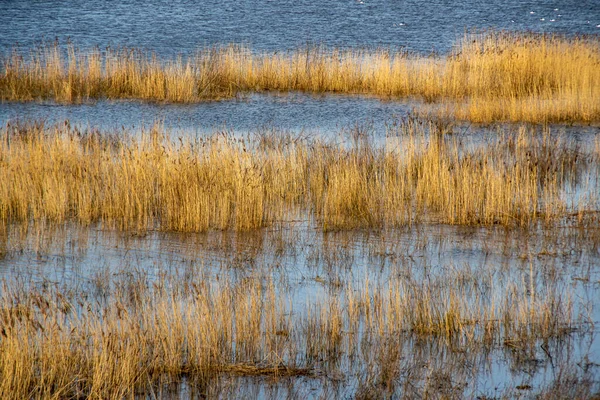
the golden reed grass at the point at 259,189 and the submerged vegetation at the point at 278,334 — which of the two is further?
the golden reed grass at the point at 259,189

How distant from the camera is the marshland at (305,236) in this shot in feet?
14.7

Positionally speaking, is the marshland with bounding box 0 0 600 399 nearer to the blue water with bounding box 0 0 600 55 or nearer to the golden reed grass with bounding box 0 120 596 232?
the golden reed grass with bounding box 0 120 596 232

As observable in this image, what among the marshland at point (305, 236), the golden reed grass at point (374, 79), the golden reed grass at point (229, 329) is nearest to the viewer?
the golden reed grass at point (229, 329)

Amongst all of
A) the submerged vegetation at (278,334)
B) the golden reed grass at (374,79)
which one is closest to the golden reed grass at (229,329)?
the submerged vegetation at (278,334)

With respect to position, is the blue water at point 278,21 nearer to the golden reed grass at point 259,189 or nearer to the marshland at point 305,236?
the marshland at point 305,236

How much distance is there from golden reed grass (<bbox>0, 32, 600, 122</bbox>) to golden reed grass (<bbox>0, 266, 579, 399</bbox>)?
26.5ft

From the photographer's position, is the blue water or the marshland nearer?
the marshland

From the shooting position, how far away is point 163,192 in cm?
808

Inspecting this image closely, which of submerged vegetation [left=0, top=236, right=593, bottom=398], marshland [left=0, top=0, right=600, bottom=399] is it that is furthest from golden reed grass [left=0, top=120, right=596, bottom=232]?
submerged vegetation [left=0, top=236, right=593, bottom=398]

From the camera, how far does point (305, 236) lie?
736 centimetres

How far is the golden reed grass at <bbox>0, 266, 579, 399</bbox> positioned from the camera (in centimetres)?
427

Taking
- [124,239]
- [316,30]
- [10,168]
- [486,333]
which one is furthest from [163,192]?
[316,30]

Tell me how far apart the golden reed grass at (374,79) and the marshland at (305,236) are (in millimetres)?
69

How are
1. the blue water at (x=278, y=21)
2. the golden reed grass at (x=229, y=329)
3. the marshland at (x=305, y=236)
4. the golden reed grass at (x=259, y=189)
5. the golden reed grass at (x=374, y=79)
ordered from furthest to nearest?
the blue water at (x=278, y=21) < the golden reed grass at (x=374, y=79) < the golden reed grass at (x=259, y=189) < the marshland at (x=305, y=236) < the golden reed grass at (x=229, y=329)
